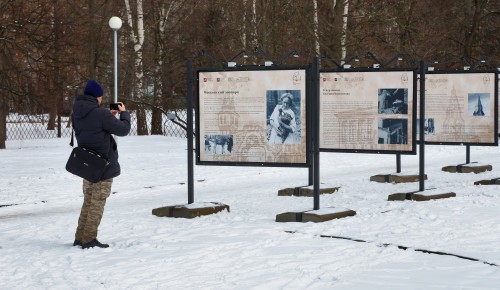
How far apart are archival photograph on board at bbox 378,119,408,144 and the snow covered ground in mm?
919

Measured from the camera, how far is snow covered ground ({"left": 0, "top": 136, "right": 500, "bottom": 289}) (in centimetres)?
724

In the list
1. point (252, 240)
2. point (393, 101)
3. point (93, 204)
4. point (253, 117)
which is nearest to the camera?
point (93, 204)

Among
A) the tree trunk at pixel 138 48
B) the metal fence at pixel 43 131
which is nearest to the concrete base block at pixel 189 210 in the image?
the metal fence at pixel 43 131

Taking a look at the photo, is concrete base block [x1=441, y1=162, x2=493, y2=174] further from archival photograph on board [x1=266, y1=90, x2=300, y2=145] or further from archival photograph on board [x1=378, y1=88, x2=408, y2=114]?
archival photograph on board [x1=266, y1=90, x2=300, y2=145]

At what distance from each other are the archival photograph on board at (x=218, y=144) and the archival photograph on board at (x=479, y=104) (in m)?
6.28

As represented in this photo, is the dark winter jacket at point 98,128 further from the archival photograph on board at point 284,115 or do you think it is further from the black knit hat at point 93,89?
the archival photograph on board at point 284,115

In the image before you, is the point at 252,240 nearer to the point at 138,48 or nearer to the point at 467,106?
the point at 467,106

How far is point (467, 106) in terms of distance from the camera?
16109mm

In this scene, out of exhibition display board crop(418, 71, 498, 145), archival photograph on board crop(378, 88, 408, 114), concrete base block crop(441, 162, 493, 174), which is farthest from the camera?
concrete base block crop(441, 162, 493, 174)

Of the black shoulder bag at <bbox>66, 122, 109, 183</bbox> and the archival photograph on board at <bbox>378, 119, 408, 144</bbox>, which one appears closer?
the black shoulder bag at <bbox>66, 122, 109, 183</bbox>

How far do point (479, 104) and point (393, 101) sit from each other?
12.2 ft

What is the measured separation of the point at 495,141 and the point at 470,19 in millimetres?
21489

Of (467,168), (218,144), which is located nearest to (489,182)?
(467,168)

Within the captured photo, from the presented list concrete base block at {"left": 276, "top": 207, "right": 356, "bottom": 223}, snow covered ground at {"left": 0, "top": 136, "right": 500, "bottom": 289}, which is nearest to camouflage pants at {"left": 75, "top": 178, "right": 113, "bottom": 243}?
snow covered ground at {"left": 0, "top": 136, "right": 500, "bottom": 289}
